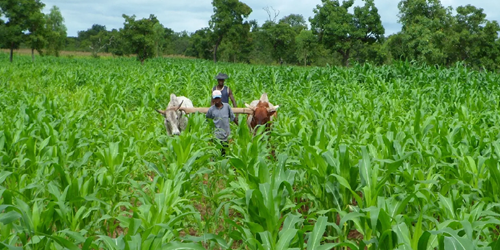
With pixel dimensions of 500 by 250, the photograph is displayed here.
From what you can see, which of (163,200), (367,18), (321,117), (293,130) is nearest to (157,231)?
(163,200)

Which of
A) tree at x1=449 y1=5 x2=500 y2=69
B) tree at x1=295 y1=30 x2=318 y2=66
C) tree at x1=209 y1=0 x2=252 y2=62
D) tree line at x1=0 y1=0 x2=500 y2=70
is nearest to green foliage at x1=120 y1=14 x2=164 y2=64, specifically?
tree line at x1=0 y1=0 x2=500 y2=70

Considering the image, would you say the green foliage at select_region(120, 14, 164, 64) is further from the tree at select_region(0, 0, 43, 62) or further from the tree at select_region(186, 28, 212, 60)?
the tree at select_region(186, 28, 212, 60)

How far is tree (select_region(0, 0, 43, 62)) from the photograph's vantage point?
3616 centimetres

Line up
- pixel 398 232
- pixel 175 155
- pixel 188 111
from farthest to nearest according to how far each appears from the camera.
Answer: pixel 188 111 → pixel 175 155 → pixel 398 232

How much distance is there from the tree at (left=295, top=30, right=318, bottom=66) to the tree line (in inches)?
4.8

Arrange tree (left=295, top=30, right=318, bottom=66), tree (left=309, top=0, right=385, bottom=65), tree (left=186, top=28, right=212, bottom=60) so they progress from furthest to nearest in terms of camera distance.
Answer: tree (left=186, top=28, right=212, bottom=60) < tree (left=295, top=30, right=318, bottom=66) < tree (left=309, top=0, right=385, bottom=65)

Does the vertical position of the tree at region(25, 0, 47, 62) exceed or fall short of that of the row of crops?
it exceeds it

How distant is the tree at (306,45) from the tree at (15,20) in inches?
1182

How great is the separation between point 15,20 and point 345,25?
33.4 m

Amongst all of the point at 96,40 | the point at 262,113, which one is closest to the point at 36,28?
the point at 262,113

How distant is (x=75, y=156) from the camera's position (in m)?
6.07

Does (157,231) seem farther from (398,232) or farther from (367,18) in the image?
(367,18)

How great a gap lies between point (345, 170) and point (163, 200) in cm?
182

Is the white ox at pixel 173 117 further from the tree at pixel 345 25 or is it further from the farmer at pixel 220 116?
the tree at pixel 345 25
